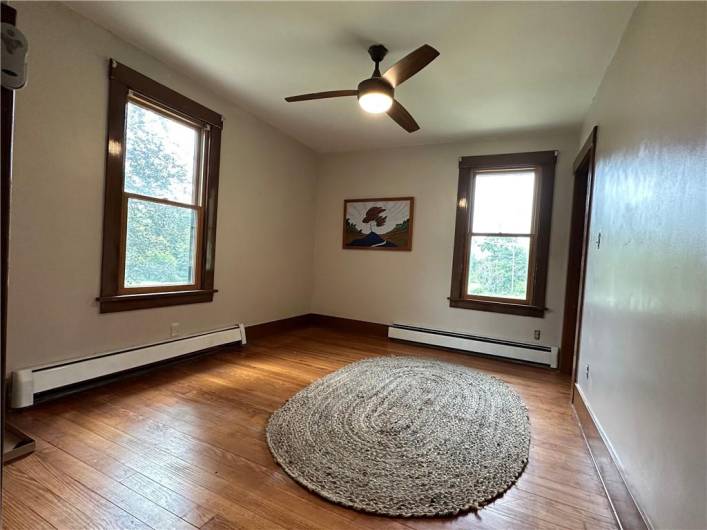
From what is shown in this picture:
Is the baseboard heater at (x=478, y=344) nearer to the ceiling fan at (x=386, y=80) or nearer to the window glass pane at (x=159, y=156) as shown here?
the ceiling fan at (x=386, y=80)

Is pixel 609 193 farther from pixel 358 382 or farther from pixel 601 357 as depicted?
pixel 358 382

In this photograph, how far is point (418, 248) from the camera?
443 cm

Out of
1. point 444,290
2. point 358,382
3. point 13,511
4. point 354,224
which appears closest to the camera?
point 13,511

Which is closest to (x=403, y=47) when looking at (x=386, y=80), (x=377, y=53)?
(x=377, y=53)

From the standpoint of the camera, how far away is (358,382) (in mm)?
2834

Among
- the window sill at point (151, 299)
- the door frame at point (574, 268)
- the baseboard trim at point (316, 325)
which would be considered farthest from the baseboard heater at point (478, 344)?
the window sill at point (151, 299)

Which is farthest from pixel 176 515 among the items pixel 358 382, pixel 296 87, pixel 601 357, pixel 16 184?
pixel 296 87

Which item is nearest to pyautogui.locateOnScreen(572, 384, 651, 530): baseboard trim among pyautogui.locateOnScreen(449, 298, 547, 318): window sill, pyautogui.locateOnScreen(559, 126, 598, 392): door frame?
pyautogui.locateOnScreen(559, 126, 598, 392): door frame

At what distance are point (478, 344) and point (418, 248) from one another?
54.4 inches

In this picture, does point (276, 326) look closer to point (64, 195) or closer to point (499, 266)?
point (64, 195)

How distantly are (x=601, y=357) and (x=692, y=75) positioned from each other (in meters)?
1.49

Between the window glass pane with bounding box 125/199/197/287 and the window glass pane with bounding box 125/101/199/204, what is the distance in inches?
5.7

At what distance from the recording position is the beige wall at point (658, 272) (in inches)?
41.5

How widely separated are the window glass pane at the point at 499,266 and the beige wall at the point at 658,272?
1.83 m
